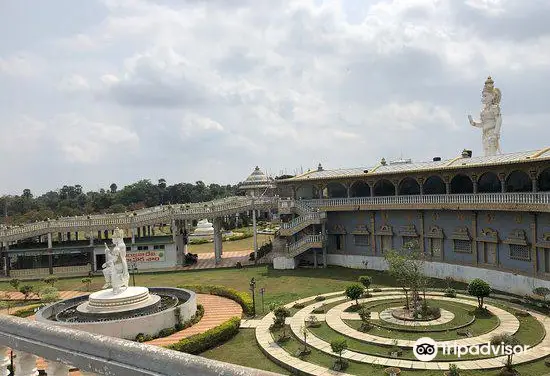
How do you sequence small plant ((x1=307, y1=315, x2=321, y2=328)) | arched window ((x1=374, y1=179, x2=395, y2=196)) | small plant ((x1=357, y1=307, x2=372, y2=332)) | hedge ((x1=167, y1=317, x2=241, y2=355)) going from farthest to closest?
1. arched window ((x1=374, y1=179, x2=395, y2=196))
2. small plant ((x1=307, y1=315, x2=321, y2=328))
3. small plant ((x1=357, y1=307, x2=372, y2=332))
4. hedge ((x1=167, y1=317, x2=241, y2=355))

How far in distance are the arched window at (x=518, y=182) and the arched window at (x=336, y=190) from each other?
15.8 metres

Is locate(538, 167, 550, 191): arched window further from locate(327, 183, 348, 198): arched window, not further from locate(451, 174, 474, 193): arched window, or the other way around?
locate(327, 183, 348, 198): arched window

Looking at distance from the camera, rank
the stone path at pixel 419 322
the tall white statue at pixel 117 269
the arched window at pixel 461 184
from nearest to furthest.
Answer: the stone path at pixel 419 322 < the tall white statue at pixel 117 269 < the arched window at pixel 461 184

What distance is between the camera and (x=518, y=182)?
35.6 m

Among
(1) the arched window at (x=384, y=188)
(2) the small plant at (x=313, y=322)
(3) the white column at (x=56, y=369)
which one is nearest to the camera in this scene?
(3) the white column at (x=56, y=369)

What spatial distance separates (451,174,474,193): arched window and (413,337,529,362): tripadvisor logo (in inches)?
784

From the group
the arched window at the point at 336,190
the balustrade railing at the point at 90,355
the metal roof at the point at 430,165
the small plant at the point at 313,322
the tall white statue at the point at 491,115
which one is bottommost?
the small plant at the point at 313,322

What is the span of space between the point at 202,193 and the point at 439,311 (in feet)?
317

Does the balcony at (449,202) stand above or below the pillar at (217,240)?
above

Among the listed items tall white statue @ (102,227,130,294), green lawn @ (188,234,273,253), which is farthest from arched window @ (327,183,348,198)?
tall white statue @ (102,227,130,294)

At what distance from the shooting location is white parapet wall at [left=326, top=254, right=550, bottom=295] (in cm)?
3086

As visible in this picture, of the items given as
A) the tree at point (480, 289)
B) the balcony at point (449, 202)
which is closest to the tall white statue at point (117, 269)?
the tree at point (480, 289)

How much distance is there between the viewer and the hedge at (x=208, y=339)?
22.3 meters

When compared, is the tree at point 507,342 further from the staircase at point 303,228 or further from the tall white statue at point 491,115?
the tall white statue at point 491,115
